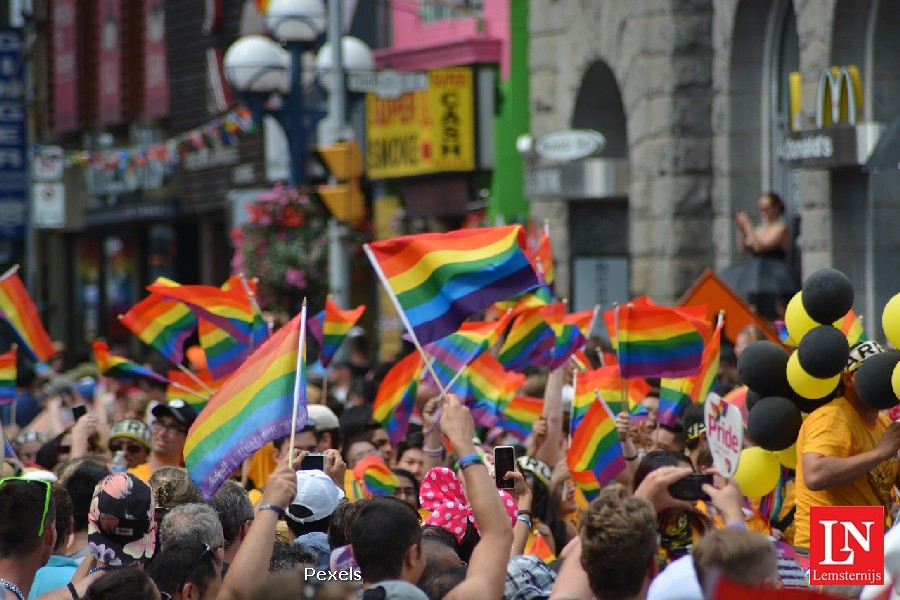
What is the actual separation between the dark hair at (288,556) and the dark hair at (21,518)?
0.83 metres

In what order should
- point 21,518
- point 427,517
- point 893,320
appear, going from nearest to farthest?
point 21,518, point 893,320, point 427,517

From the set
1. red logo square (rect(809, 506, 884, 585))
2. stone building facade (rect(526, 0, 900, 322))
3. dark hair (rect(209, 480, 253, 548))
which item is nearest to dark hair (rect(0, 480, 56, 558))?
dark hair (rect(209, 480, 253, 548))

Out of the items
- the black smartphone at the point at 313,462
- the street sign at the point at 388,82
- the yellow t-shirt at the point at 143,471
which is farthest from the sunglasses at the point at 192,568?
the street sign at the point at 388,82

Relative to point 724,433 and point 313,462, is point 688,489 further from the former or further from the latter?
point 313,462

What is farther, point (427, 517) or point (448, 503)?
point (427, 517)

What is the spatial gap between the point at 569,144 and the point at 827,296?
1104 cm

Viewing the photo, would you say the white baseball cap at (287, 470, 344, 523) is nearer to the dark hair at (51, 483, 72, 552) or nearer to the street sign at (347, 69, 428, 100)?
the dark hair at (51, 483, 72, 552)

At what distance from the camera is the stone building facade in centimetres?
1480

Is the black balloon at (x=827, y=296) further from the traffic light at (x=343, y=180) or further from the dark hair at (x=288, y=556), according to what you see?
the traffic light at (x=343, y=180)

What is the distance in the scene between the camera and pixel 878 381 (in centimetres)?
714

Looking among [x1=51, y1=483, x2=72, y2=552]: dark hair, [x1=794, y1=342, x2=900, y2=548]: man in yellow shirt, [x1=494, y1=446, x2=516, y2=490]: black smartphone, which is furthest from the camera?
[x1=794, y1=342, x2=900, y2=548]: man in yellow shirt

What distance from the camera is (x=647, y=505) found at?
5250 mm

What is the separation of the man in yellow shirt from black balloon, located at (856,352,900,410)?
0.11 m

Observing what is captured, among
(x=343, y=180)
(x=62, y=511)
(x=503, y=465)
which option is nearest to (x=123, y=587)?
(x=62, y=511)
